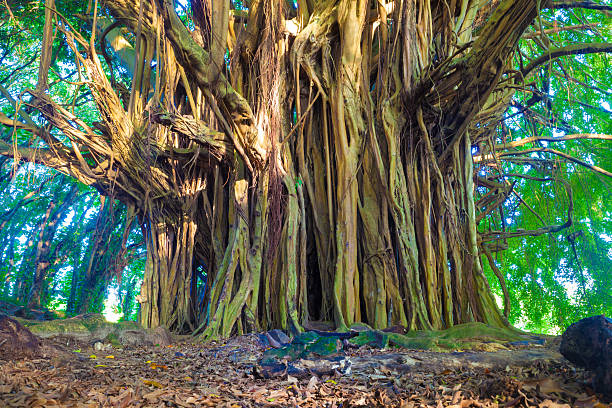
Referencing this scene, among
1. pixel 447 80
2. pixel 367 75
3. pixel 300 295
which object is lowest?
pixel 300 295

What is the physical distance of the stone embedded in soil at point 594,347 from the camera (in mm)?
1545

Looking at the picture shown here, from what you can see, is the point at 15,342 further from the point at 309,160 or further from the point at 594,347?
the point at 309,160

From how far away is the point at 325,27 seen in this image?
14.0 ft

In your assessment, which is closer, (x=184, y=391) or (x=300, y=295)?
(x=184, y=391)

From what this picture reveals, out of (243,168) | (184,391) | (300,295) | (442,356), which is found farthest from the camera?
(243,168)

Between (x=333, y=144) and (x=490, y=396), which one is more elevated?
(x=333, y=144)

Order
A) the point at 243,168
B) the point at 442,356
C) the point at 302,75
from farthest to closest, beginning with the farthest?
1. the point at 302,75
2. the point at 243,168
3. the point at 442,356

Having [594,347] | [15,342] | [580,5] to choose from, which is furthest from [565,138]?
[15,342]

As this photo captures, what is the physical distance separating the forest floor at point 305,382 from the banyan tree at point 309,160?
3.83 ft

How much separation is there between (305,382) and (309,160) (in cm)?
272

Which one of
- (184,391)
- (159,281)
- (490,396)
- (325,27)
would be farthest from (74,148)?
(490,396)

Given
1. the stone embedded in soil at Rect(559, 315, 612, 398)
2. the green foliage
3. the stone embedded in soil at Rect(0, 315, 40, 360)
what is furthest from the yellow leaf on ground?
the green foliage

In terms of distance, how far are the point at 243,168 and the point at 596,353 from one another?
128 inches

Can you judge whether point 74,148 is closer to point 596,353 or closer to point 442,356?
point 442,356
